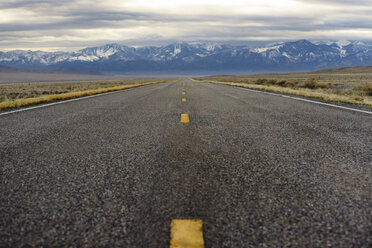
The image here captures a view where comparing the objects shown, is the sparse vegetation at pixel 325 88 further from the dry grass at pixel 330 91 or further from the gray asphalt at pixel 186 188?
the gray asphalt at pixel 186 188

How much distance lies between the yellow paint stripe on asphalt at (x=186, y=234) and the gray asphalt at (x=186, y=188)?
0.13 ft

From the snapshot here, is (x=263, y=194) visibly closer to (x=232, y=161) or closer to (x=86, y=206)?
(x=232, y=161)

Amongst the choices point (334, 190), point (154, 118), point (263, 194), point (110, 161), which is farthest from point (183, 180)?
point (154, 118)

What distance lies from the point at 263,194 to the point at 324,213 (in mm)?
452

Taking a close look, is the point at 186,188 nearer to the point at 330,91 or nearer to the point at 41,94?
the point at 330,91

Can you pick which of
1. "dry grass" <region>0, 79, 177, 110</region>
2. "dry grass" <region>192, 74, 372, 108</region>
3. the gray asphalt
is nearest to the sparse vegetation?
"dry grass" <region>192, 74, 372, 108</region>

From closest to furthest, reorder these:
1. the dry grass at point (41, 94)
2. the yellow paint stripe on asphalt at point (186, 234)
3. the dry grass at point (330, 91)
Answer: the yellow paint stripe on asphalt at point (186, 234) < the dry grass at point (41, 94) < the dry grass at point (330, 91)

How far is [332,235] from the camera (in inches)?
73.4

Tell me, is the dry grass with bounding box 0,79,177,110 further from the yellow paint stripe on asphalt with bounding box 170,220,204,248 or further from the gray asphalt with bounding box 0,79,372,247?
the yellow paint stripe on asphalt with bounding box 170,220,204,248

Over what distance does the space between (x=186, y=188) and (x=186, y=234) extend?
2.28 ft

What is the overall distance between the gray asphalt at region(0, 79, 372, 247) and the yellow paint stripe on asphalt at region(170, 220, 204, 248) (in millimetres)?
39

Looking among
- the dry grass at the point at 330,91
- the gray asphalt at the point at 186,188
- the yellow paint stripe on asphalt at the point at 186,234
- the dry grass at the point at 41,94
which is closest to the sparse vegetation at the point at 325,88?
the dry grass at the point at 330,91

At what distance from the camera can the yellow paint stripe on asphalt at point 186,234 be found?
Result: 1738mm

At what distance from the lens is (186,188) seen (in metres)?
2.53
